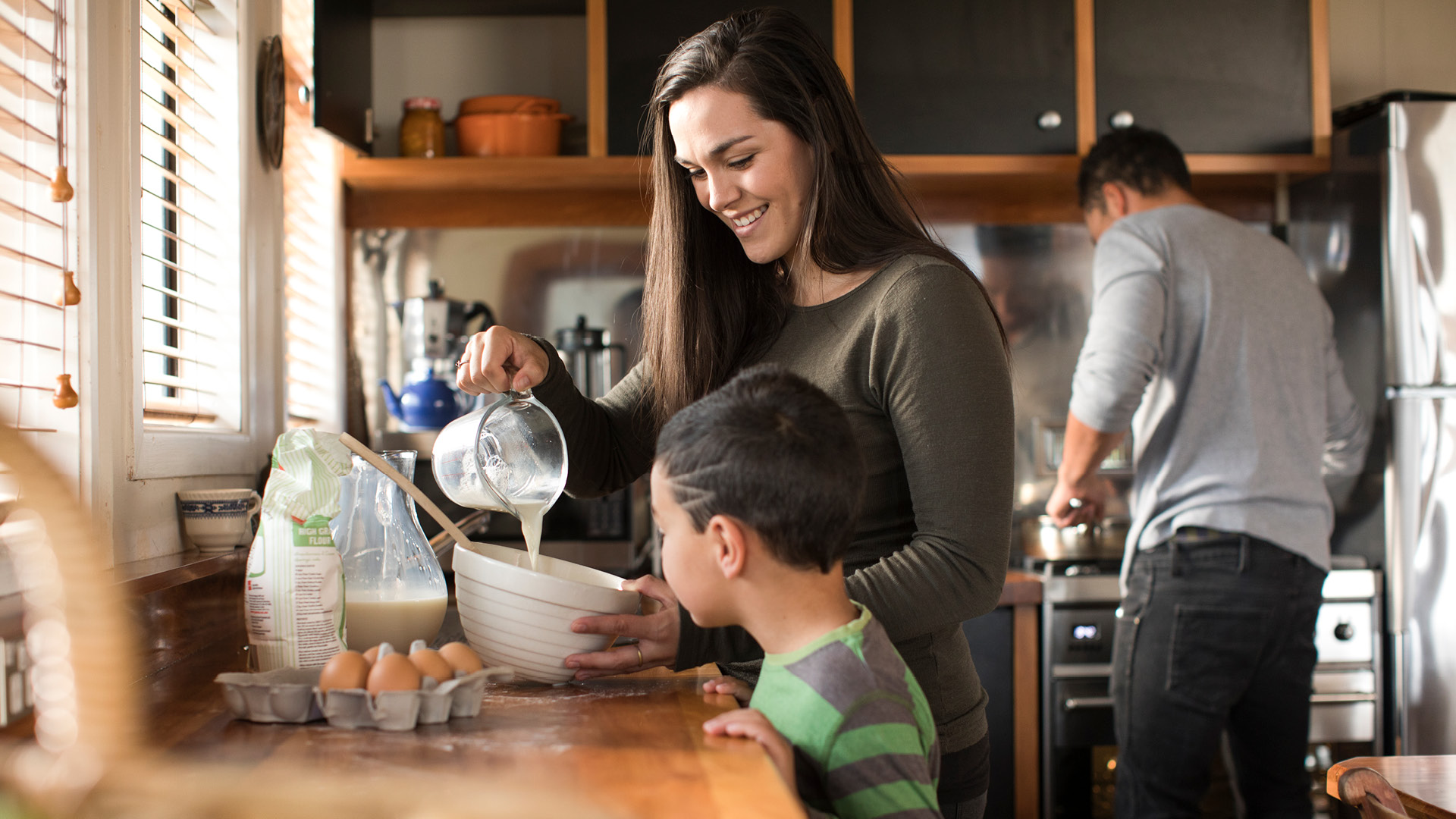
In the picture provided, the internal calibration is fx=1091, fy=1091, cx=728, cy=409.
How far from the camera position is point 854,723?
30.0 inches

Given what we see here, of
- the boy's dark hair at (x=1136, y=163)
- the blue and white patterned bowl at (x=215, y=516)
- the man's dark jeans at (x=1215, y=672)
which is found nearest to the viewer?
the blue and white patterned bowl at (x=215, y=516)

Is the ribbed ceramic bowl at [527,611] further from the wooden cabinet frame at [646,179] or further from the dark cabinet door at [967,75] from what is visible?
the dark cabinet door at [967,75]

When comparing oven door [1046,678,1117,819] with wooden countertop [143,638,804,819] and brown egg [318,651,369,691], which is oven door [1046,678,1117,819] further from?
brown egg [318,651,369,691]

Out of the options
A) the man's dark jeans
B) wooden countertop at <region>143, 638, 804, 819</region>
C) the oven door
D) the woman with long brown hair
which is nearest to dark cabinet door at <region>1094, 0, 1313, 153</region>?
the man's dark jeans

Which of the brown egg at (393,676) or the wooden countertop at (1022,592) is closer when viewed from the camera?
the brown egg at (393,676)

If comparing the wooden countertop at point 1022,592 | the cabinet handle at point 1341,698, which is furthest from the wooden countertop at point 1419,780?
the cabinet handle at point 1341,698

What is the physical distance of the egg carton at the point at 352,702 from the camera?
80 centimetres

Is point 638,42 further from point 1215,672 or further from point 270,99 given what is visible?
point 1215,672

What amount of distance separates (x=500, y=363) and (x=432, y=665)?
411 millimetres

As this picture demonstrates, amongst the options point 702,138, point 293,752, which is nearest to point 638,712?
point 293,752

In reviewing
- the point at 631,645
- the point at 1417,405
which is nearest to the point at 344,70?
the point at 631,645

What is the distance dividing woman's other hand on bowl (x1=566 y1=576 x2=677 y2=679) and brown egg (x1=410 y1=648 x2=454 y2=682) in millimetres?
120

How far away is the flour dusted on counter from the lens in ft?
3.05

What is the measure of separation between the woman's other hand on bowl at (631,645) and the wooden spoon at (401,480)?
19 cm
